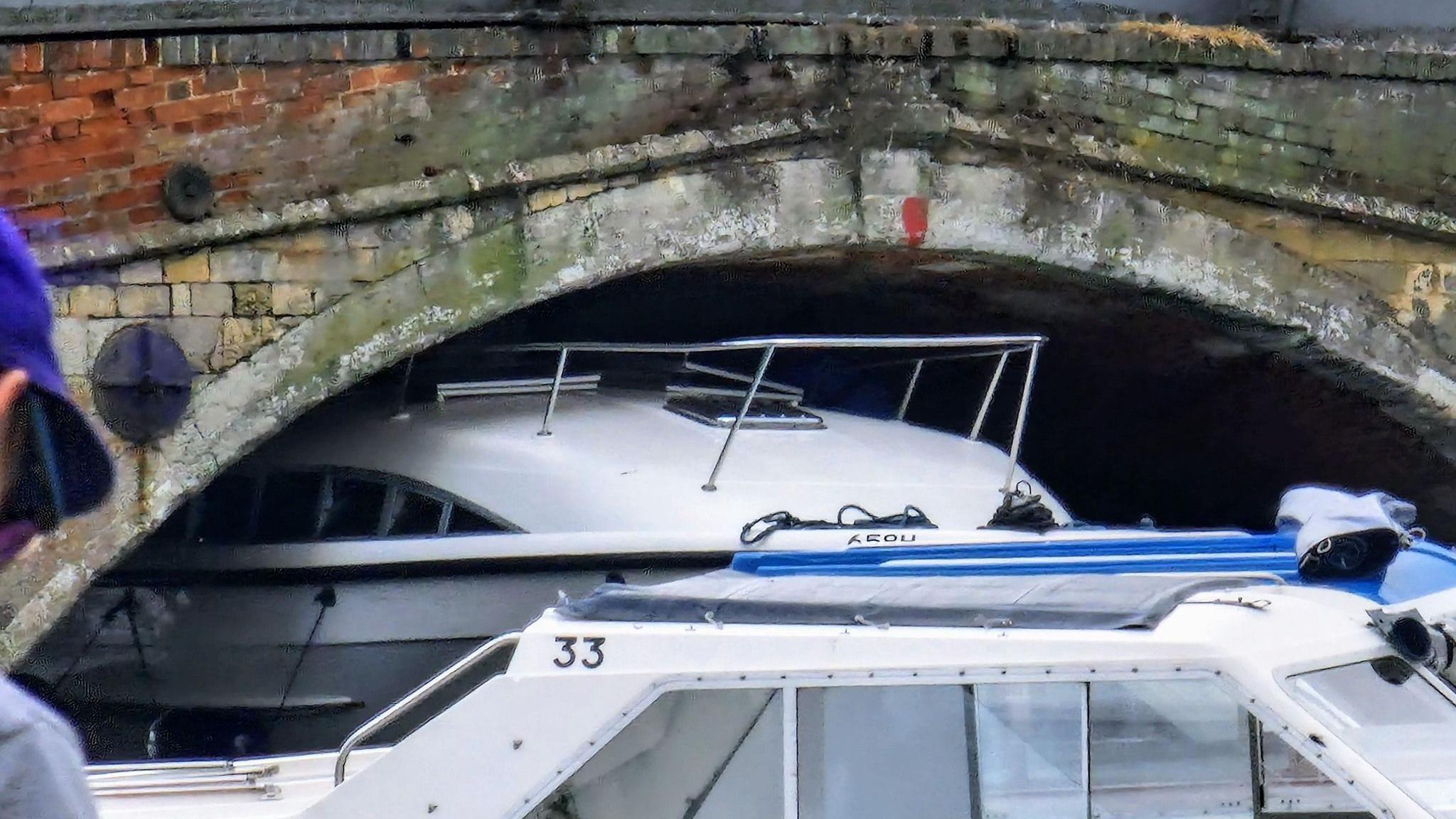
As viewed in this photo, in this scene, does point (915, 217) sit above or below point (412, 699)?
above

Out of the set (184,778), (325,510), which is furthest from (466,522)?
(184,778)

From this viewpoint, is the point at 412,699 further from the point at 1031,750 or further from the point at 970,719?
the point at 1031,750

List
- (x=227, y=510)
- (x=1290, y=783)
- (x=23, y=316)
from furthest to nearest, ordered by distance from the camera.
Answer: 1. (x=227, y=510)
2. (x=1290, y=783)
3. (x=23, y=316)

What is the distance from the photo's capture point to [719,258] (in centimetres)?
569

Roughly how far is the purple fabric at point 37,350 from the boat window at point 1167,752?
6.72 feet

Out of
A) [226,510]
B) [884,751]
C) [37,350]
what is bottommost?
[226,510]

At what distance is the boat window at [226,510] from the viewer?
19.1 feet

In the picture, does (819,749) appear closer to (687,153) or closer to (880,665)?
(880,665)

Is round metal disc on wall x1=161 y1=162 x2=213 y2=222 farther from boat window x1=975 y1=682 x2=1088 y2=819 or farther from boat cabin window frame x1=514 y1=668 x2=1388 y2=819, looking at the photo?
boat window x1=975 y1=682 x2=1088 y2=819

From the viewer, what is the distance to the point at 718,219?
5582mm

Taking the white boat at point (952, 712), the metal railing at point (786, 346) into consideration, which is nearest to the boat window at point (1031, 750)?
the white boat at point (952, 712)

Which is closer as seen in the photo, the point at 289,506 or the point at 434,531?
the point at 434,531

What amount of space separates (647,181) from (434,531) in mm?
1700

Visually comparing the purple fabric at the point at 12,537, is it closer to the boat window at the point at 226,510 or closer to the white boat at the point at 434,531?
the white boat at the point at 434,531
